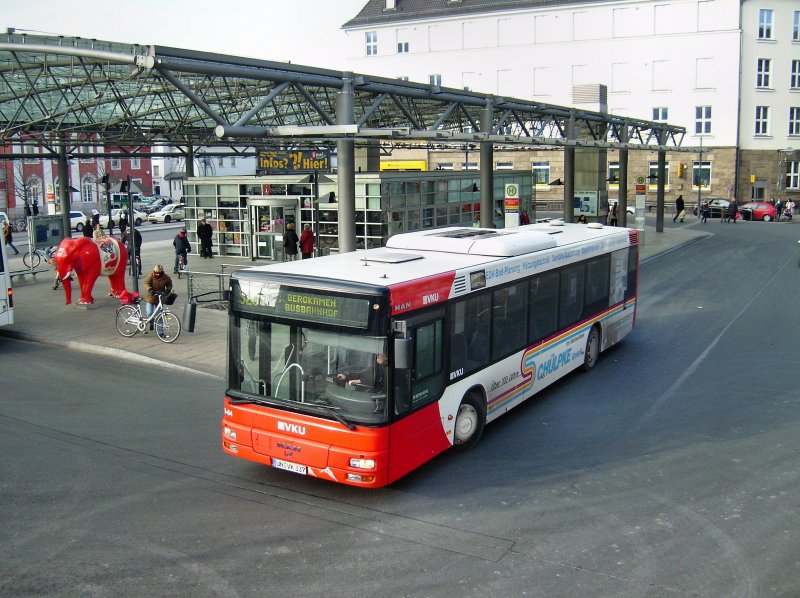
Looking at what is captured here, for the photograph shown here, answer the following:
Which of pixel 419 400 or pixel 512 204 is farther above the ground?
pixel 512 204

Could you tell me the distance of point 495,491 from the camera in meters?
8.87

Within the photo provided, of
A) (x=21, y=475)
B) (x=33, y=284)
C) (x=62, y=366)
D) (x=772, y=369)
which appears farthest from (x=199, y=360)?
(x=33, y=284)

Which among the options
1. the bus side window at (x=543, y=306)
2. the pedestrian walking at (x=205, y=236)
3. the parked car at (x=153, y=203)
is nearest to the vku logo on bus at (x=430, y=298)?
the bus side window at (x=543, y=306)

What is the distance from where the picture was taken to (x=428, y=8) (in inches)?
2778

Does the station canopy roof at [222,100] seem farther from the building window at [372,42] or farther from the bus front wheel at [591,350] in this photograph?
the building window at [372,42]

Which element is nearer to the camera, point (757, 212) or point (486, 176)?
point (486, 176)

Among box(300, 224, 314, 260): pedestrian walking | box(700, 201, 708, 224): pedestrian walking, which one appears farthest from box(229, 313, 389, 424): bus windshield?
box(700, 201, 708, 224): pedestrian walking

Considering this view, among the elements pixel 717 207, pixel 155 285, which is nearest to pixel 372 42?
pixel 717 207

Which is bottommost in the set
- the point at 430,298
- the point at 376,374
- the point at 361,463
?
the point at 361,463

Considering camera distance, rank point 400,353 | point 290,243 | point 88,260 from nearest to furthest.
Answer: point 400,353, point 88,260, point 290,243

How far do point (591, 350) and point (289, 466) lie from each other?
7285 millimetres

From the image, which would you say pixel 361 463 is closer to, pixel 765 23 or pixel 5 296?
pixel 5 296

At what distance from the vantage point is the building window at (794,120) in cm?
6230

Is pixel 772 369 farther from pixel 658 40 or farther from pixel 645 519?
pixel 658 40
